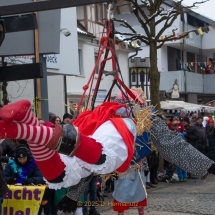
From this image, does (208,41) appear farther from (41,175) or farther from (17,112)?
(17,112)

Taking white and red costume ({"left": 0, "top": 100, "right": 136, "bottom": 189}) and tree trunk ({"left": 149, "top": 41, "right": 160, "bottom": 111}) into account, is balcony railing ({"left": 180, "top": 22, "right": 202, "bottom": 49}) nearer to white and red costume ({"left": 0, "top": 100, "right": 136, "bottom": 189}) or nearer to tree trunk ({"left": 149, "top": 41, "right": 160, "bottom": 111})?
tree trunk ({"left": 149, "top": 41, "right": 160, "bottom": 111})

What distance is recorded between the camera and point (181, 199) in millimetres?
10055

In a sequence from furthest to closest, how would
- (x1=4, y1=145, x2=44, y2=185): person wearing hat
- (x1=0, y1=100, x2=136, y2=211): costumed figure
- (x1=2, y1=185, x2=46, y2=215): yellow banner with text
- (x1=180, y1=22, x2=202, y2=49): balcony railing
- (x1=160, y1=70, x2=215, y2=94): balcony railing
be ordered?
1. (x1=180, y1=22, x2=202, y2=49): balcony railing
2. (x1=160, y1=70, x2=215, y2=94): balcony railing
3. (x1=4, y1=145, x2=44, y2=185): person wearing hat
4. (x1=2, y1=185, x2=46, y2=215): yellow banner with text
5. (x1=0, y1=100, x2=136, y2=211): costumed figure

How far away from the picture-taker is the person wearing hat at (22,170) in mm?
6949

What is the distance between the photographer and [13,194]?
675cm

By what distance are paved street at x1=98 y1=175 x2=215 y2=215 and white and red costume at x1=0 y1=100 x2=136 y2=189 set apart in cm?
493

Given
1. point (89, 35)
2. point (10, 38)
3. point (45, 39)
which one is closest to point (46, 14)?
point (45, 39)

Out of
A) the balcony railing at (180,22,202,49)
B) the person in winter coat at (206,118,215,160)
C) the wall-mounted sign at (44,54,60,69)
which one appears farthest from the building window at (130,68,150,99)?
the wall-mounted sign at (44,54,60,69)

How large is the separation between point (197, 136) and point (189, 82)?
63.9ft

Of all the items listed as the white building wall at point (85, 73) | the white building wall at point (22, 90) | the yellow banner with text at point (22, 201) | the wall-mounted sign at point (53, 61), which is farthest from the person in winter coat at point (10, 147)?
the white building wall at point (85, 73)

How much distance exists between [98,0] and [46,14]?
499 cm

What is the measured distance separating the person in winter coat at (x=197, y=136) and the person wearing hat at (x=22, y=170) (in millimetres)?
6973

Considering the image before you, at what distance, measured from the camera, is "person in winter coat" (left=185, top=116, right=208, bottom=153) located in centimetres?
1326

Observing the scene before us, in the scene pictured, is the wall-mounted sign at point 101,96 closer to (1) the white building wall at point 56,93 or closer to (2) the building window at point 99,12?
(1) the white building wall at point 56,93
